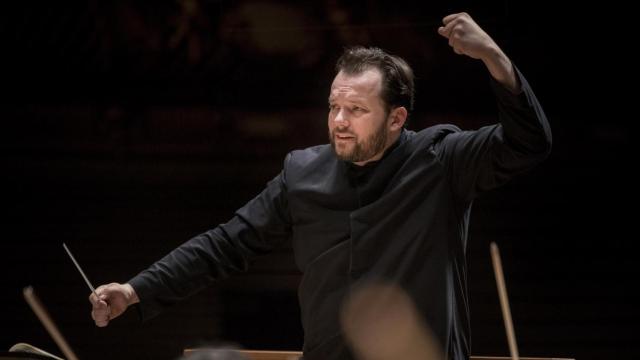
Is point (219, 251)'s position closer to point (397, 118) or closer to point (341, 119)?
point (341, 119)

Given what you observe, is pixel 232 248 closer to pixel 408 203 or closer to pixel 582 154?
pixel 408 203

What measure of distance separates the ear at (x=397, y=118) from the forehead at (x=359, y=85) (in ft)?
0.29

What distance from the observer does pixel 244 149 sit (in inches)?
165

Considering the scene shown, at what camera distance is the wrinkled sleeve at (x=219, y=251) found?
7.84 feet

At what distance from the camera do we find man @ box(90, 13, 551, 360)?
6.97ft

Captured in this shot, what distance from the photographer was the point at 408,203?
2.19 m

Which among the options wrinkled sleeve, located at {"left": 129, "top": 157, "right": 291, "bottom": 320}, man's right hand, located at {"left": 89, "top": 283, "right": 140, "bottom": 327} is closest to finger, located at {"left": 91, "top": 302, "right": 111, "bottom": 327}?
man's right hand, located at {"left": 89, "top": 283, "right": 140, "bottom": 327}

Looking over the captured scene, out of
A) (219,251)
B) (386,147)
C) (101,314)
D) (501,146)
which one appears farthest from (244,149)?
(501,146)

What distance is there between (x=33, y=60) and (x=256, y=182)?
129cm

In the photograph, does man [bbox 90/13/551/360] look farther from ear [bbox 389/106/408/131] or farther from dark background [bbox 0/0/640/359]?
dark background [bbox 0/0/640/359]

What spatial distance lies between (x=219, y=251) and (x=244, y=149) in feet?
5.82

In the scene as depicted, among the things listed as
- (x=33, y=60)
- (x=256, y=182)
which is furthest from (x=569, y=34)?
(x=33, y=60)

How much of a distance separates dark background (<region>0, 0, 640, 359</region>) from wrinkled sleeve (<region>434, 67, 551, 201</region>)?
186 centimetres

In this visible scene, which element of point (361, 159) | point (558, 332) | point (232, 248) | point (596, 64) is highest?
point (596, 64)
